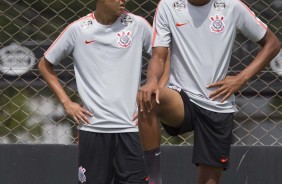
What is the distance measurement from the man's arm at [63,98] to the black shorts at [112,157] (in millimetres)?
125

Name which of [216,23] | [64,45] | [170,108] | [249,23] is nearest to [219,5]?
[216,23]

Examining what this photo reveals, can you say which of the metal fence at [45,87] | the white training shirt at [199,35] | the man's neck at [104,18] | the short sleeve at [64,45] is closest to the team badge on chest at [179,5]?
the white training shirt at [199,35]

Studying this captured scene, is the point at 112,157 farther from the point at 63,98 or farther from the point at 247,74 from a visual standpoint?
the point at 247,74

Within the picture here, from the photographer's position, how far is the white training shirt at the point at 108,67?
6.19 meters

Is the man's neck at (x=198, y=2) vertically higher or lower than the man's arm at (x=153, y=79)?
higher

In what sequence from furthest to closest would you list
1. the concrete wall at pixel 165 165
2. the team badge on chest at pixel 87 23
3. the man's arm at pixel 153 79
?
1. the concrete wall at pixel 165 165
2. the team badge on chest at pixel 87 23
3. the man's arm at pixel 153 79

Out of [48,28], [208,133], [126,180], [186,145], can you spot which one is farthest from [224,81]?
[48,28]

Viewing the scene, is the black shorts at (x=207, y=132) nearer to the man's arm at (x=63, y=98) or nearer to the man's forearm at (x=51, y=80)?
the man's arm at (x=63, y=98)

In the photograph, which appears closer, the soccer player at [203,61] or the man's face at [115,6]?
the soccer player at [203,61]

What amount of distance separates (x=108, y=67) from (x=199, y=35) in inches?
25.0

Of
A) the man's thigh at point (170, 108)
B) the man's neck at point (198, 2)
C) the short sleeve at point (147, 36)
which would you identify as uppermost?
the man's neck at point (198, 2)

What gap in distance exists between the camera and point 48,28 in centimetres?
771

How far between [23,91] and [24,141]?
40 cm

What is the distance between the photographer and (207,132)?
6078 mm
